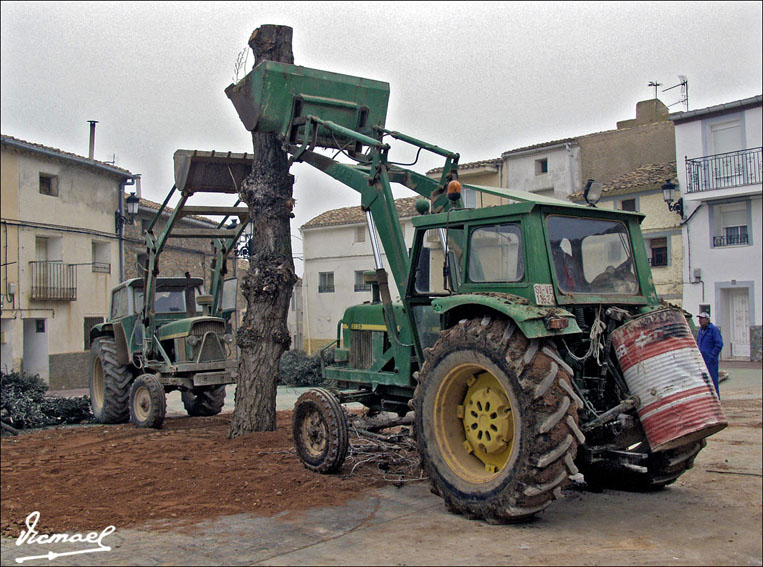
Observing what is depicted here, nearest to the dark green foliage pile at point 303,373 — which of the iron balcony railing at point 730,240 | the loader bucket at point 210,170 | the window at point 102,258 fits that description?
the window at point 102,258

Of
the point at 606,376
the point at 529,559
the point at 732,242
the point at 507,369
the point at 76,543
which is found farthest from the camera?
the point at 732,242

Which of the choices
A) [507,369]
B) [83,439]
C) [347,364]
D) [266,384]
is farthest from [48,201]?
[507,369]

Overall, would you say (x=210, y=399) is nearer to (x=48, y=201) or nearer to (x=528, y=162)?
(x=48, y=201)

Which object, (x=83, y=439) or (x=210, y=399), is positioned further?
(x=210, y=399)

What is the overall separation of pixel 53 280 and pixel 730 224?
1977 centimetres

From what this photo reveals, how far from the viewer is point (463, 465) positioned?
5570mm

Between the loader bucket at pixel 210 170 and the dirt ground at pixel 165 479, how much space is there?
3.32m

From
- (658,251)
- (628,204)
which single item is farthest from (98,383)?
(628,204)

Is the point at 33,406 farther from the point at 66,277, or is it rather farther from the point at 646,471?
the point at 66,277

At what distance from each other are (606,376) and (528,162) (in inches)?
1016

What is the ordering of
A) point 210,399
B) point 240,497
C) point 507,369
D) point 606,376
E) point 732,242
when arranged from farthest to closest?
point 732,242 → point 210,399 → point 240,497 → point 606,376 → point 507,369

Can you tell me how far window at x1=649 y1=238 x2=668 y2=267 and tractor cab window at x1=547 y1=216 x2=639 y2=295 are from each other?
1945cm

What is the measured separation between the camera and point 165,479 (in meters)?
6.62

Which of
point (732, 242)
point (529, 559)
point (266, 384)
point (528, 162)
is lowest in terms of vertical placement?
point (529, 559)
